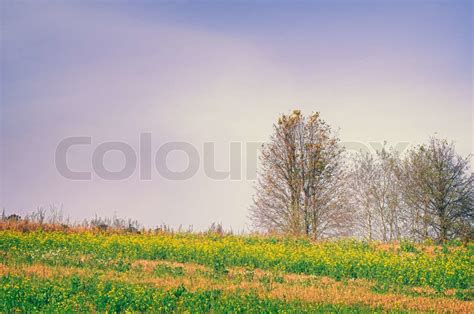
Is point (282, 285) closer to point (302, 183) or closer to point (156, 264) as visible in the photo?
point (156, 264)

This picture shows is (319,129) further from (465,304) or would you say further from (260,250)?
(465,304)

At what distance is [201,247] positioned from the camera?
99.5ft

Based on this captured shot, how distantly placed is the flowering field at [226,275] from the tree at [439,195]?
337 inches

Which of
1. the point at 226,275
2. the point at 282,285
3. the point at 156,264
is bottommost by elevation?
the point at 282,285

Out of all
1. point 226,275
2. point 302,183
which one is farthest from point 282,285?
point 302,183

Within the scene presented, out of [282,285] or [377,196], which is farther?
[377,196]

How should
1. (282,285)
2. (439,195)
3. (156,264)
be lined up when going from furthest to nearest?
(439,195) → (156,264) → (282,285)

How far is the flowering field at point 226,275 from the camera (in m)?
16.7

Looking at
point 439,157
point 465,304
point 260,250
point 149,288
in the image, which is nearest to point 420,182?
point 439,157

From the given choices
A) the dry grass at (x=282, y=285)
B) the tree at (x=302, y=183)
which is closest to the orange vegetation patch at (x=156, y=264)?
the dry grass at (x=282, y=285)

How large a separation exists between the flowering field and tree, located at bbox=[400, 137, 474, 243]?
8.57m

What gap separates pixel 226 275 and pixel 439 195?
2544 centimetres

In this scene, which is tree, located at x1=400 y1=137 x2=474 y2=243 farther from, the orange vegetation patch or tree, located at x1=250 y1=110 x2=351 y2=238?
the orange vegetation patch

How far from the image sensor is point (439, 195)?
43000 millimetres
